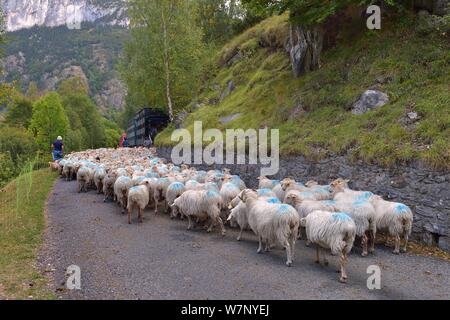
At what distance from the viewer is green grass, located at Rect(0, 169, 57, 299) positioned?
7.35 m

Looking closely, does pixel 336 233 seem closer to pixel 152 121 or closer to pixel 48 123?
pixel 152 121

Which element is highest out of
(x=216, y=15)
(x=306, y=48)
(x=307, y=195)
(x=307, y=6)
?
(x=216, y=15)

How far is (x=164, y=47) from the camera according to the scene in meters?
35.9

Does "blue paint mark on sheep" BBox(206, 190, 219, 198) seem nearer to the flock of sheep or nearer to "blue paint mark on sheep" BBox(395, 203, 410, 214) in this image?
the flock of sheep

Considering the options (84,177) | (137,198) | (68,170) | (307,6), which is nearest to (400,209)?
(137,198)

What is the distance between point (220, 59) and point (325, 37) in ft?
74.2

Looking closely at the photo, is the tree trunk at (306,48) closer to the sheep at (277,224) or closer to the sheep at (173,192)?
the sheep at (173,192)

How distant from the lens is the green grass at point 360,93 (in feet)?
38.1

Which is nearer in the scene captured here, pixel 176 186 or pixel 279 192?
pixel 279 192

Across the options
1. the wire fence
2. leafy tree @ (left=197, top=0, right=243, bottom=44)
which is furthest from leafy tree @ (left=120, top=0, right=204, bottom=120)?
the wire fence

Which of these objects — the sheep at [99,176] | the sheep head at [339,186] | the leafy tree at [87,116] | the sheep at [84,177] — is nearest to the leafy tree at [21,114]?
the leafy tree at [87,116]

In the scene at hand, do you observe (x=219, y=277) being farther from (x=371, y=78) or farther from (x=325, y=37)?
(x=325, y=37)

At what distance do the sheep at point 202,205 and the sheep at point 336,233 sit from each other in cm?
360

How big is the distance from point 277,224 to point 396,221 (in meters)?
2.88
